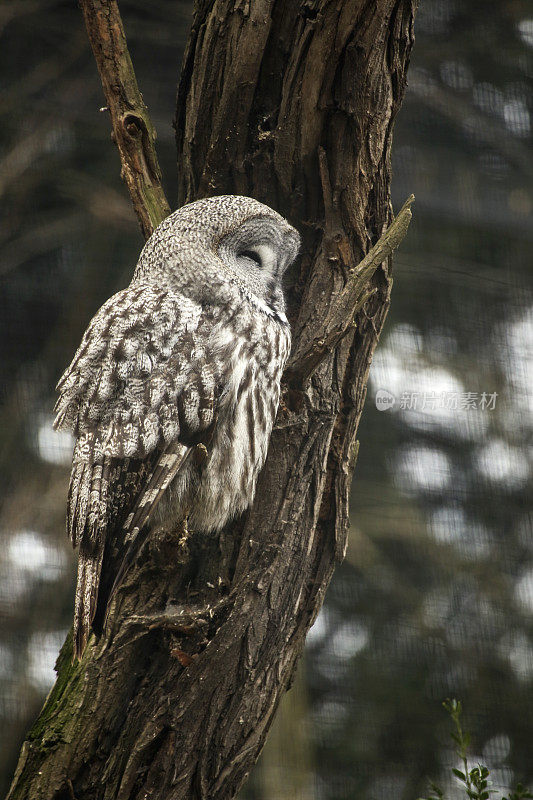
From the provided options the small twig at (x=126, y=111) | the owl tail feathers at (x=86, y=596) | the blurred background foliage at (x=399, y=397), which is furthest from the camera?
the blurred background foliage at (x=399, y=397)

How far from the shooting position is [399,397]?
9.01 feet

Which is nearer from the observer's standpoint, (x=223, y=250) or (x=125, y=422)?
(x=125, y=422)

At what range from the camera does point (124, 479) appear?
4.72 ft

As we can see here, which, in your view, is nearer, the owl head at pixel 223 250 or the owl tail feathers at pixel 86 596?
the owl tail feathers at pixel 86 596

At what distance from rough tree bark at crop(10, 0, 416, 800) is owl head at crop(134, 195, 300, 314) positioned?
3.9 inches

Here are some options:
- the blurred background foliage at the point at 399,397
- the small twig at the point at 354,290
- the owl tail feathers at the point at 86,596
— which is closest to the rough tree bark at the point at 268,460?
the small twig at the point at 354,290

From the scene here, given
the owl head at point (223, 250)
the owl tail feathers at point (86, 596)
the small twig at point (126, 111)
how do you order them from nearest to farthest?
the owl tail feathers at point (86, 596) < the owl head at point (223, 250) < the small twig at point (126, 111)

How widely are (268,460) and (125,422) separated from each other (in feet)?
1.12

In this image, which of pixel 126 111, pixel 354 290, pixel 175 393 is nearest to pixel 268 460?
pixel 175 393

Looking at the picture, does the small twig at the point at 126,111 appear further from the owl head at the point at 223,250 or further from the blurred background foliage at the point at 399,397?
the blurred background foliage at the point at 399,397

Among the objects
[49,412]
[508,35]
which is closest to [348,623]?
[49,412]

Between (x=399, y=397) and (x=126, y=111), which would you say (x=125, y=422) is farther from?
(x=399, y=397)

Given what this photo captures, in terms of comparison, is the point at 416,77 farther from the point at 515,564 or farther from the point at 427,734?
A: the point at 427,734

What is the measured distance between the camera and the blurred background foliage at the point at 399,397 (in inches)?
103
